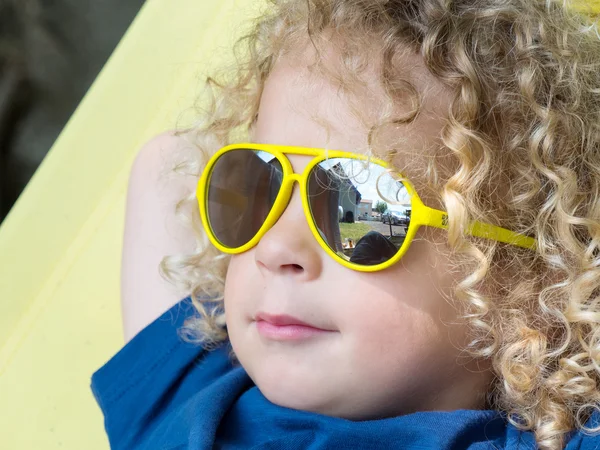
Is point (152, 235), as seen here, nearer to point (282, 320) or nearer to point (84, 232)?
point (84, 232)

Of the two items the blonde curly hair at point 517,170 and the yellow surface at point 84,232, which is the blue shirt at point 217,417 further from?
the yellow surface at point 84,232

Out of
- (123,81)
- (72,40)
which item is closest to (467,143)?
(123,81)

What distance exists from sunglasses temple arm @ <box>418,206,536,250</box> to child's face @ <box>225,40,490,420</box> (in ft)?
0.08

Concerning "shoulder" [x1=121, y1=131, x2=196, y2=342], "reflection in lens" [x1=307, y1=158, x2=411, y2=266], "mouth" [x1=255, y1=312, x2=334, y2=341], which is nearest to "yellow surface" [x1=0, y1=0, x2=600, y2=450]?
"shoulder" [x1=121, y1=131, x2=196, y2=342]

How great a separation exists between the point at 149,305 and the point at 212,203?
1.16ft

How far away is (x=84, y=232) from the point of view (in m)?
1.67

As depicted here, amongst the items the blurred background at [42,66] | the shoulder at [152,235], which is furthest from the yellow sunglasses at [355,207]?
the blurred background at [42,66]

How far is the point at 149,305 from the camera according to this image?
1421mm

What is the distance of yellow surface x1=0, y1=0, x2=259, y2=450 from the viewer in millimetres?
1507

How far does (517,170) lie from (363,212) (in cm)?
22

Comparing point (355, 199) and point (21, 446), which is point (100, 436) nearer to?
point (21, 446)

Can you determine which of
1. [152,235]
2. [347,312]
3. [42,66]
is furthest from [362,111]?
[42,66]

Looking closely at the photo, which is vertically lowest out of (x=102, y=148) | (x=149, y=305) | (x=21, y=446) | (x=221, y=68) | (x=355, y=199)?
(x=21, y=446)

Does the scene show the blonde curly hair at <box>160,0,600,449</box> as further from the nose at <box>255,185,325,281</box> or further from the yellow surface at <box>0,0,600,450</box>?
the yellow surface at <box>0,0,600,450</box>
